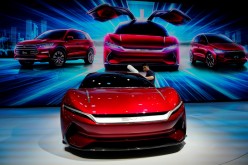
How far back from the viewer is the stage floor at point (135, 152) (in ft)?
8.74

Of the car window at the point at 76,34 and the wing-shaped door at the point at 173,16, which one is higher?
the wing-shaped door at the point at 173,16

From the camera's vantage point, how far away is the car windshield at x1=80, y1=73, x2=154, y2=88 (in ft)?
12.2

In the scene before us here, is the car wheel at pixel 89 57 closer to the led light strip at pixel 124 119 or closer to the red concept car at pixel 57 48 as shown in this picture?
the red concept car at pixel 57 48

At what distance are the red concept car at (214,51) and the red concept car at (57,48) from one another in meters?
3.06

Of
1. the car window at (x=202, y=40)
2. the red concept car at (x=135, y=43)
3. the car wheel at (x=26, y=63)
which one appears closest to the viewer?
the car wheel at (x=26, y=63)

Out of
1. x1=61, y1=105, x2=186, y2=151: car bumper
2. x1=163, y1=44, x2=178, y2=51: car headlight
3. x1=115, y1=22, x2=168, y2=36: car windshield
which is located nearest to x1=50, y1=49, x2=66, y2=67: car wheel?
x1=115, y1=22, x2=168, y2=36: car windshield

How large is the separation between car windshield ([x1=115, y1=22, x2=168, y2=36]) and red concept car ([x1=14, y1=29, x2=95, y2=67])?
0.94m

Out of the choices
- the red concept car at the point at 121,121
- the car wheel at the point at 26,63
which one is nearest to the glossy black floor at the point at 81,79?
the car wheel at the point at 26,63

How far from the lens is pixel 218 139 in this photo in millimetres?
3502

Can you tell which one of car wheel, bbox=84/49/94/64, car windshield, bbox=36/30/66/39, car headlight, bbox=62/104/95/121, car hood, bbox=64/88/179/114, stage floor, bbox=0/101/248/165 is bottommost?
stage floor, bbox=0/101/248/165

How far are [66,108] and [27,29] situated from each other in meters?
4.78

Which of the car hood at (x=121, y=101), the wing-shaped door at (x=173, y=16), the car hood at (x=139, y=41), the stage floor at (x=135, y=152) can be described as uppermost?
the wing-shaped door at (x=173, y=16)

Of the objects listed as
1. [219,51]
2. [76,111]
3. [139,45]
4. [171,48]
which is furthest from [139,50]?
[76,111]

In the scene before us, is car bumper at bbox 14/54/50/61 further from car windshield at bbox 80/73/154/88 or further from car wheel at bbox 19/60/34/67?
car windshield at bbox 80/73/154/88
